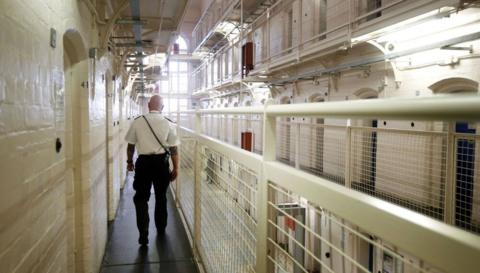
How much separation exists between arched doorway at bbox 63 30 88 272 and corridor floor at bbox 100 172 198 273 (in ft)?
2.14

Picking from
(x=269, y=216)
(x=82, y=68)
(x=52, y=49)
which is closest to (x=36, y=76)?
(x=52, y=49)

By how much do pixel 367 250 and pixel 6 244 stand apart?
5567mm

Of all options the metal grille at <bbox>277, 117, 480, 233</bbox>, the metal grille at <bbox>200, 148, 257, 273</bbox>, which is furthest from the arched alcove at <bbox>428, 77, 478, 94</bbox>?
the metal grille at <bbox>200, 148, 257, 273</bbox>

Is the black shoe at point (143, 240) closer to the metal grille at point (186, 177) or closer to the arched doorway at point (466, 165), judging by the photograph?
the metal grille at point (186, 177)

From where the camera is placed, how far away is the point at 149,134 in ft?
13.8

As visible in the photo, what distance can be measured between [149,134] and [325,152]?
3.66 metres

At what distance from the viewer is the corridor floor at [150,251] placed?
11.9ft

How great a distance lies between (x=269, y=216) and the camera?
4.91 feet

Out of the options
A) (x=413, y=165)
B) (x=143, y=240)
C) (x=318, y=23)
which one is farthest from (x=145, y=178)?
(x=318, y=23)

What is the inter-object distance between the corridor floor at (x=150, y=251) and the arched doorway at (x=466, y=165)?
265cm

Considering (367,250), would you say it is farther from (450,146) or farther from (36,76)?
(36,76)

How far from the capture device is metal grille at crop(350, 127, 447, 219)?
4.30 metres

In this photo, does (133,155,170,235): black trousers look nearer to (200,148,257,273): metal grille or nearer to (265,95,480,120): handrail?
(200,148,257,273): metal grille

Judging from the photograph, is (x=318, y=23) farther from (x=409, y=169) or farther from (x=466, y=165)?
(x=466, y=165)
